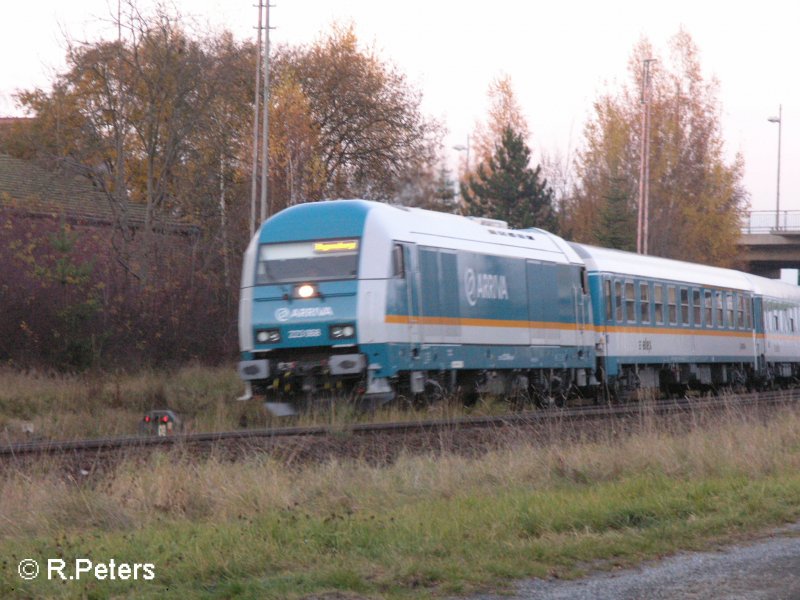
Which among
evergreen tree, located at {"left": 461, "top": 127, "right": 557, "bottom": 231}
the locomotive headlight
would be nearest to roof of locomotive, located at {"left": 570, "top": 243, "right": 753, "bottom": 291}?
the locomotive headlight

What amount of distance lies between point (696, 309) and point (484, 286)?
10.1m

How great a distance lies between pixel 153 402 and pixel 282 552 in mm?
14842

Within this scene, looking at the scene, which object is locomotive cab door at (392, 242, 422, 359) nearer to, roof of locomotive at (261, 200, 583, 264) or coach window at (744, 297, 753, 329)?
roof of locomotive at (261, 200, 583, 264)

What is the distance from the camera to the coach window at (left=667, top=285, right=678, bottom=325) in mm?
28094

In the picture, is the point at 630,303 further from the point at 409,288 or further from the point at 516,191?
the point at 516,191

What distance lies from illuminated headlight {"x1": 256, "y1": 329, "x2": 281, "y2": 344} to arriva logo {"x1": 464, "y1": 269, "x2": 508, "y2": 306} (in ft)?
11.2

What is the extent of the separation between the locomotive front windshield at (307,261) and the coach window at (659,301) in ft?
35.9

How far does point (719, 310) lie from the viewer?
31016 mm

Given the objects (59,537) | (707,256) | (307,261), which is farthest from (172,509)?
(707,256)

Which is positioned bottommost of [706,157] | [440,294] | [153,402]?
[153,402]

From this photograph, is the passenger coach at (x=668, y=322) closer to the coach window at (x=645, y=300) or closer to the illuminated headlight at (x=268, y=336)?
the coach window at (x=645, y=300)

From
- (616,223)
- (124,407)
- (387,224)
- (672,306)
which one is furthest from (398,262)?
(616,223)

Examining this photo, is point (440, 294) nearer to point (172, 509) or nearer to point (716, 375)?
point (172, 509)

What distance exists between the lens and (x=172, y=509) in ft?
30.8
